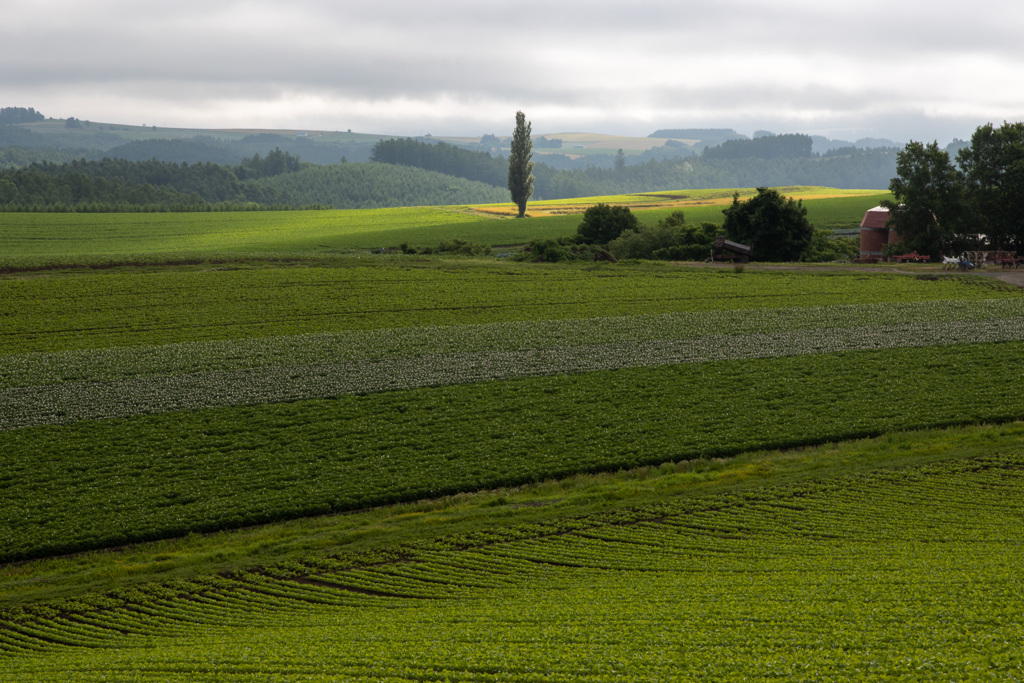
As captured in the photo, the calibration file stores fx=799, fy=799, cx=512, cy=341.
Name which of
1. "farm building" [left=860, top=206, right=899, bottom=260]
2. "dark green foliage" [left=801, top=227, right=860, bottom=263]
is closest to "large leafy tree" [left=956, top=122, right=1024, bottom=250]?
"farm building" [left=860, top=206, right=899, bottom=260]

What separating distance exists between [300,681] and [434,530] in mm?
9174

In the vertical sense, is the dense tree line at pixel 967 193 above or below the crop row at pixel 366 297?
above

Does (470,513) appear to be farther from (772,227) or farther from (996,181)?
(996,181)

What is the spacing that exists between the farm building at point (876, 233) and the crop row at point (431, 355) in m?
26.9

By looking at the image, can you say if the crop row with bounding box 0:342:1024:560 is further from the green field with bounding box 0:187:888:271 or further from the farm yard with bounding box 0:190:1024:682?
the green field with bounding box 0:187:888:271

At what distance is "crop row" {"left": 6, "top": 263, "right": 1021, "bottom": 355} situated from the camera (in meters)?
44.1

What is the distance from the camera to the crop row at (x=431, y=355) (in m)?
31.6

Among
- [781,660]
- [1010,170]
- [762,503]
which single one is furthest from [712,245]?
[781,660]

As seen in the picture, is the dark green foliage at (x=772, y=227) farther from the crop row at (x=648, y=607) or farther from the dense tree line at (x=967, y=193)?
the crop row at (x=648, y=607)

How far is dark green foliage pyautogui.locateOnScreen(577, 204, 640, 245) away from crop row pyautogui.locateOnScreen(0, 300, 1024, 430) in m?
37.8

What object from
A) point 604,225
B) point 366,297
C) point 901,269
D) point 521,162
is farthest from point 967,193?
point 521,162

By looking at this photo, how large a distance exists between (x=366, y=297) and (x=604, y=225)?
37950 mm

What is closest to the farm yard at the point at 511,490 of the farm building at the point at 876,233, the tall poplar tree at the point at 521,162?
the farm building at the point at 876,233

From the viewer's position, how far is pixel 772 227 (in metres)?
71.7
